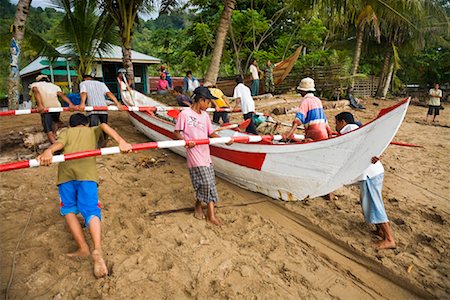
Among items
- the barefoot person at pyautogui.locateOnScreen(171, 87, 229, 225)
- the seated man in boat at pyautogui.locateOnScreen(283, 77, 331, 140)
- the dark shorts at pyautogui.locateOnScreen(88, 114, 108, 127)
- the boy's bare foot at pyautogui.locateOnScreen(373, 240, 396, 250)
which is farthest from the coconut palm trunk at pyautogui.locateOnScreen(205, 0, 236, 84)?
the boy's bare foot at pyautogui.locateOnScreen(373, 240, 396, 250)

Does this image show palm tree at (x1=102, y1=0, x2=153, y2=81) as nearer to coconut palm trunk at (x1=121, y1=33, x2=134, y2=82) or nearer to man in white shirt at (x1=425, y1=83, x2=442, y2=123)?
coconut palm trunk at (x1=121, y1=33, x2=134, y2=82)

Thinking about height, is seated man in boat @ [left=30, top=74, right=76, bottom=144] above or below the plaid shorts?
above

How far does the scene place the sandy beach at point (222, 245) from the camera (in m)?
2.47

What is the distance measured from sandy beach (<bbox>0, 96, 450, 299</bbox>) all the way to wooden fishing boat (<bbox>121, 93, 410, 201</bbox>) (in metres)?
0.34

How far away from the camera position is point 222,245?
303cm

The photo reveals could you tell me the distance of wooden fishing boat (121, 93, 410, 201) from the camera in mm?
2664

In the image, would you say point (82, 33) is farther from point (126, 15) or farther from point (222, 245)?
point (222, 245)

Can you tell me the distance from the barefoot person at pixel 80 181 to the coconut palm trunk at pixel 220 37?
19.4 feet

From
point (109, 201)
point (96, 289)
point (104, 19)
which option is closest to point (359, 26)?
point (104, 19)

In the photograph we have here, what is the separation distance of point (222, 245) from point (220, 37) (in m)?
6.48

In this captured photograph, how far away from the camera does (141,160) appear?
544 cm

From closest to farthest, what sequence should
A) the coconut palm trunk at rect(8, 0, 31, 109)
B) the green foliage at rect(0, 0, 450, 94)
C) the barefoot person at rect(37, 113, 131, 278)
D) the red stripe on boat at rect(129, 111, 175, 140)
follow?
the barefoot person at rect(37, 113, 131, 278) → the red stripe on boat at rect(129, 111, 175, 140) → the coconut palm trunk at rect(8, 0, 31, 109) → the green foliage at rect(0, 0, 450, 94)

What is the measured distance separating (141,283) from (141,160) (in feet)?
10.7

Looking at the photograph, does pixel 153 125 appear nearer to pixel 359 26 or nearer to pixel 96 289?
pixel 96 289
